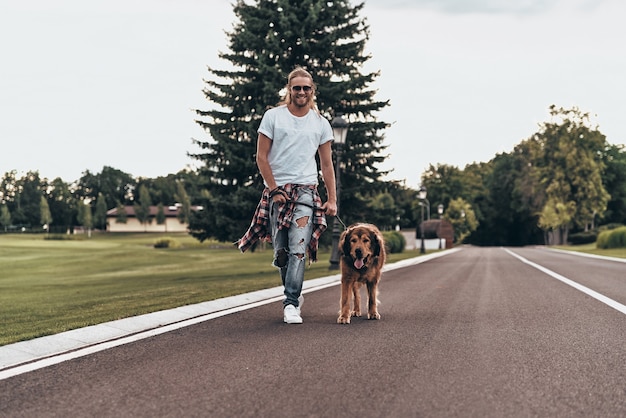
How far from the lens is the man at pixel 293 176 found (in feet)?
18.4

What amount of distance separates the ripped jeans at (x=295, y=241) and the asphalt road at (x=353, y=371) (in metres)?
0.47

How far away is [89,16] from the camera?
17.9 metres

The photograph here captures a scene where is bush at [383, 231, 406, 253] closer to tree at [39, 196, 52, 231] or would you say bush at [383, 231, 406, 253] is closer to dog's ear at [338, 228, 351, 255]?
dog's ear at [338, 228, 351, 255]

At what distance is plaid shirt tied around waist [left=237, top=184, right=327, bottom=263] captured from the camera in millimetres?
5605

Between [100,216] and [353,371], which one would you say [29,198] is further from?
[353,371]

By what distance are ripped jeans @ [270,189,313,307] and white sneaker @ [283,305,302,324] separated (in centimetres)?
15

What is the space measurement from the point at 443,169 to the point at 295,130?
99.8 meters

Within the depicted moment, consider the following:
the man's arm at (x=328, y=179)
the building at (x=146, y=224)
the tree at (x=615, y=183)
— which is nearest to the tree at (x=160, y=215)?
the building at (x=146, y=224)

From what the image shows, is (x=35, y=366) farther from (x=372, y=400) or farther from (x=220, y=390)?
(x=372, y=400)

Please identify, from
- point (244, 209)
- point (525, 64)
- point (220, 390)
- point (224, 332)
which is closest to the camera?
point (220, 390)

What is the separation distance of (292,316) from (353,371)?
208cm

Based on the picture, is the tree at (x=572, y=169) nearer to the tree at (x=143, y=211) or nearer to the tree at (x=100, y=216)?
the tree at (x=143, y=211)

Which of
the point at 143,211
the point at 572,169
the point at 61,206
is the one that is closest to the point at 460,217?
the point at 572,169

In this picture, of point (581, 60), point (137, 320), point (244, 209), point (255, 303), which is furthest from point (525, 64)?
point (137, 320)
